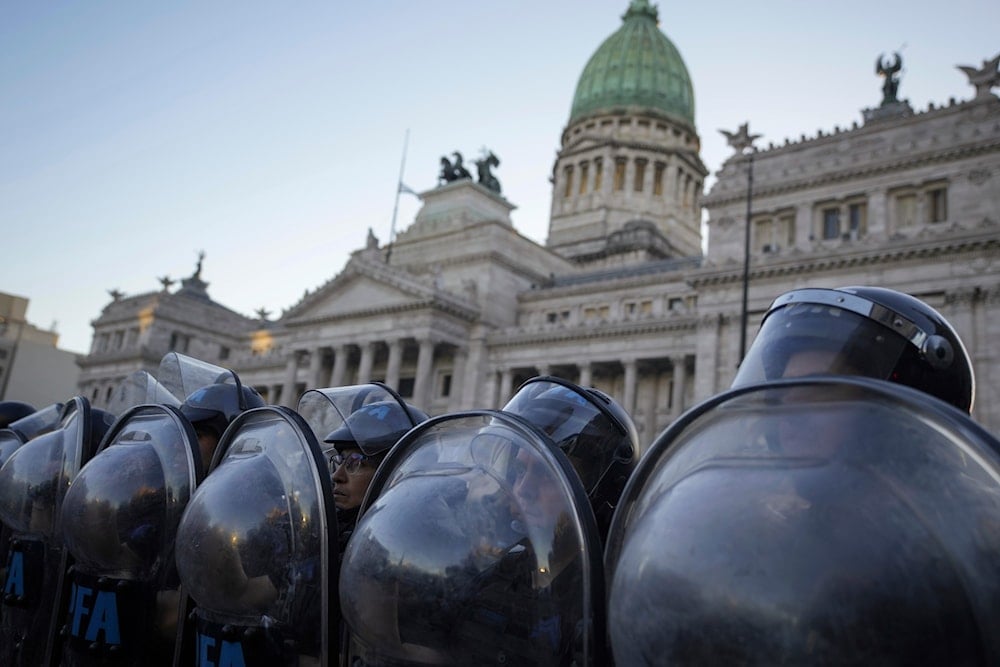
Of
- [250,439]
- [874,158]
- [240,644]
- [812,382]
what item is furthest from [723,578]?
[874,158]

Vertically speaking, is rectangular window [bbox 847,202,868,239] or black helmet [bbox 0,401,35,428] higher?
rectangular window [bbox 847,202,868,239]

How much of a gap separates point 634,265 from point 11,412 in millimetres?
37545

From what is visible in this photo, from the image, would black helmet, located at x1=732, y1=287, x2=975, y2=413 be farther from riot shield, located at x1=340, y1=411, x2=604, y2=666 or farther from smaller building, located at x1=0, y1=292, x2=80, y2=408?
smaller building, located at x1=0, y1=292, x2=80, y2=408

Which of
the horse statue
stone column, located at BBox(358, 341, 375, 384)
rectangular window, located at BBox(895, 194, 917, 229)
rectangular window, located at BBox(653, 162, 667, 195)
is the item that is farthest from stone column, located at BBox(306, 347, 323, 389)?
rectangular window, located at BBox(895, 194, 917, 229)

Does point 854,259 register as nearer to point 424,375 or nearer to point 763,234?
point 763,234

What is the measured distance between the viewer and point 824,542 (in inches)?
62.7

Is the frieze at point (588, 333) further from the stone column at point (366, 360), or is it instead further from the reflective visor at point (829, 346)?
the reflective visor at point (829, 346)

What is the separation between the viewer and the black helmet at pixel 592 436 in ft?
12.3

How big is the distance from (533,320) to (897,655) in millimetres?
41033

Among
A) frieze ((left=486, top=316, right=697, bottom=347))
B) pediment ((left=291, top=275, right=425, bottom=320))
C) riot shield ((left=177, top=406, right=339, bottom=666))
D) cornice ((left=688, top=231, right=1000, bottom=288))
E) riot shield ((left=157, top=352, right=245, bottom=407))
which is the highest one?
pediment ((left=291, top=275, right=425, bottom=320))

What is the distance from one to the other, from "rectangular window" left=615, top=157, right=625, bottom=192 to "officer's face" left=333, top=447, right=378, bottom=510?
188 ft

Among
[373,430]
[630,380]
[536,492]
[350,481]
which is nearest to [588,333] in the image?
[630,380]

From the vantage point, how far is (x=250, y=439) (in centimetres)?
362

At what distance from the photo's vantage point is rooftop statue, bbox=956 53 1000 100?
1078 inches
